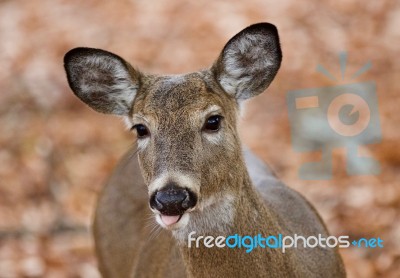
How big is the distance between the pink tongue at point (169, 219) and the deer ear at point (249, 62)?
913mm

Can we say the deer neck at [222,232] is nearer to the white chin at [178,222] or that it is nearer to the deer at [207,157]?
the deer at [207,157]

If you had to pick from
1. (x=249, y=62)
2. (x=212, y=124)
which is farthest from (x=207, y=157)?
(x=249, y=62)

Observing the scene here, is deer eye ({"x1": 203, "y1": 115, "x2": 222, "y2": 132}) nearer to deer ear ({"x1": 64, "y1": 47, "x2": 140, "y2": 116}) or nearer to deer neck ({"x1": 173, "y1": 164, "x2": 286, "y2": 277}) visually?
deer neck ({"x1": 173, "y1": 164, "x2": 286, "y2": 277})

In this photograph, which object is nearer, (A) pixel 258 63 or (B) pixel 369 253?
(A) pixel 258 63

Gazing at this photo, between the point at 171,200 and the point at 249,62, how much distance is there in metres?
1.12

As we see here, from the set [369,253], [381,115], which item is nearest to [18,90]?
[381,115]

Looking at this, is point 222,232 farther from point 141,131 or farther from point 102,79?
point 102,79

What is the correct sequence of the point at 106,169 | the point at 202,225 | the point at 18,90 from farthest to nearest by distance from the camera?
the point at 18,90, the point at 106,169, the point at 202,225

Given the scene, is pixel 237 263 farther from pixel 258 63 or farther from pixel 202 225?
pixel 258 63

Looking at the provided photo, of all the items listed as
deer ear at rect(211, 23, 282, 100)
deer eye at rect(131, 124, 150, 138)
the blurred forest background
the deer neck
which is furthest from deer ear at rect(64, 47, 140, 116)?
the blurred forest background

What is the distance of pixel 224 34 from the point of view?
10.1m

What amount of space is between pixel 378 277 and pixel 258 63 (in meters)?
2.87

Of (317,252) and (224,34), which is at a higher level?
(224,34)

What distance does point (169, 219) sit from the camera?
12.5 feet
